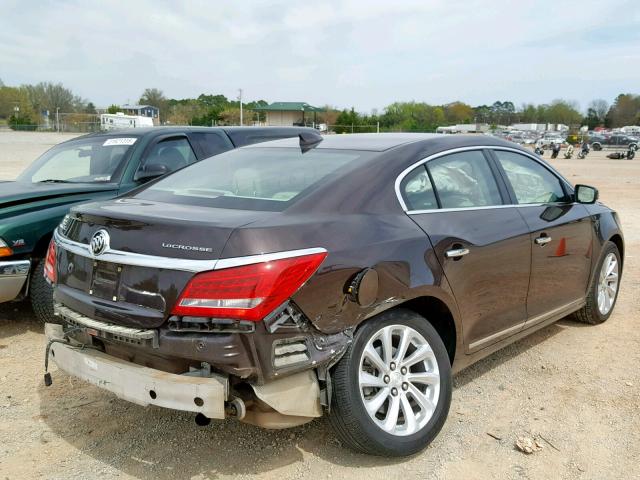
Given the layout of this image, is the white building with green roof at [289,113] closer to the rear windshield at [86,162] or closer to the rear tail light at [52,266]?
the rear windshield at [86,162]

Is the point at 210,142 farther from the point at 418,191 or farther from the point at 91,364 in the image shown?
the point at 91,364

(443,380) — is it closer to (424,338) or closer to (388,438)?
(424,338)

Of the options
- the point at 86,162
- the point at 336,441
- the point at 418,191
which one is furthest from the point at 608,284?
the point at 86,162

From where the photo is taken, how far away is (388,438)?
3.06m

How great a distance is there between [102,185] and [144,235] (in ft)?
10.9

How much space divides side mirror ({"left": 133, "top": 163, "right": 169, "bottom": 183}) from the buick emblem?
321cm

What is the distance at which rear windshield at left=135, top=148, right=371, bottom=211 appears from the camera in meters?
3.23

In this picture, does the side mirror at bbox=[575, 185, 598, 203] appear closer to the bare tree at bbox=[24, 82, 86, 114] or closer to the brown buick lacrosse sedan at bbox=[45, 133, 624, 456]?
the brown buick lacrosse sedan at bbox=[45, 133, 624, 456]

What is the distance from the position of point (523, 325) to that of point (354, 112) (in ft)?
251

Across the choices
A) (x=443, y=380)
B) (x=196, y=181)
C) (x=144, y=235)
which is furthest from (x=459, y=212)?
(x=144, y=235)

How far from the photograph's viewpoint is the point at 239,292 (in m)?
2.59

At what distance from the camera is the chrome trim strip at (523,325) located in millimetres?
3744

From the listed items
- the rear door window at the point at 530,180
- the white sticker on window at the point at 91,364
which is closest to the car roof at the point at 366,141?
the rear door window at the point at 530,180

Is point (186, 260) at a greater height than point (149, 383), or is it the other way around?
point (186, 260)
